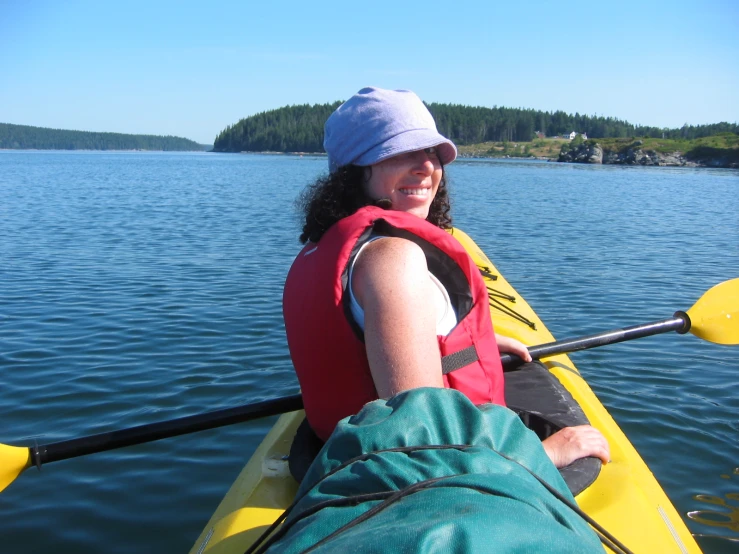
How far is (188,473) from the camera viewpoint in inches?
173

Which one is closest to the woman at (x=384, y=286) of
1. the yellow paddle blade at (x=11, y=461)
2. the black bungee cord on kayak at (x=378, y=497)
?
the black bungee cord on kayak at (x=378, y=497)

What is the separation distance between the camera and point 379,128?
6.64ft

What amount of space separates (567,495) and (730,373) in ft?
18.0

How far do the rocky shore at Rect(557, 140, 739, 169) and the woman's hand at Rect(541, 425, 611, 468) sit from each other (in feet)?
268

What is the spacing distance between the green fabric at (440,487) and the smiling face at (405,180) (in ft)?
2.81

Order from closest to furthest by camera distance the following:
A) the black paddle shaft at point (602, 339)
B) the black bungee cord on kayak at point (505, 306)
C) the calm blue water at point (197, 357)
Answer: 1. the black paddle shaft at point (602, 339)
2. the calm blue water at point (197, 357)
3. the black bungee cord on kayak at point (505, 306)

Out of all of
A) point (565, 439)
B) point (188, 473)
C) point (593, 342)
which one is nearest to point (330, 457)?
point (565, 439)

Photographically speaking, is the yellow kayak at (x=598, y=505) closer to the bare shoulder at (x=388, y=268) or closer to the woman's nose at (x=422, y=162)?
the bare shoulder at (x=388, y=268)

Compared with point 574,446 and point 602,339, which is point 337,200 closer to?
point 574,446

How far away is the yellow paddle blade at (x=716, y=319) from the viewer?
170 inches

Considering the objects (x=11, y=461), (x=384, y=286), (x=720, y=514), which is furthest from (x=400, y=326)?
(x=720, y=514)

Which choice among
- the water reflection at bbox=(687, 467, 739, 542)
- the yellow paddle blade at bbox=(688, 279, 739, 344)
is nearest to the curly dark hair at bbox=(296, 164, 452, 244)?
the water reflection at bbox=(687, 467, 739, 542)

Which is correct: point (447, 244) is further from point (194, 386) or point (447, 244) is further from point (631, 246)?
point (631, 246)

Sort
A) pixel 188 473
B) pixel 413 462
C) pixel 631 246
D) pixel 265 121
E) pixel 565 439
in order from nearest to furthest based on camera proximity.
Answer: pixel 413 462 < pixel 565 439 < pixel 188 473 < pixel 631 246 < pixel 265 121
